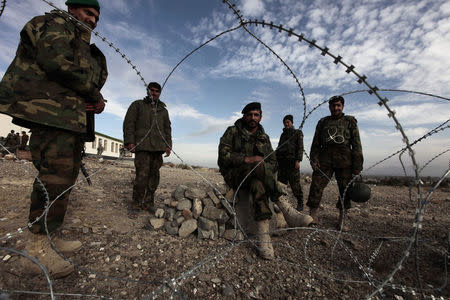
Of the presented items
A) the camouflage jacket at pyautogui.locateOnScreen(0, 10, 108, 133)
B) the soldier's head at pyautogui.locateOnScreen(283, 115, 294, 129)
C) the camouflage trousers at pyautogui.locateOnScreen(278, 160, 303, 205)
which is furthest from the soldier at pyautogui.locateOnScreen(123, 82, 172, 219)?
the soldier's head at pyautogui.locateOnScreen(283, 115, 294, 129)

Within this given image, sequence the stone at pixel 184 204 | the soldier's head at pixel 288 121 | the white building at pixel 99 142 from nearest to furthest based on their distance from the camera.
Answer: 1. the stone at pixel 184 204
2. the soldier's head at pixel 288 121
3. the white building at pixel 99 142

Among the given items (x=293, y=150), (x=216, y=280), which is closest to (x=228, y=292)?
(x=216, y=280)

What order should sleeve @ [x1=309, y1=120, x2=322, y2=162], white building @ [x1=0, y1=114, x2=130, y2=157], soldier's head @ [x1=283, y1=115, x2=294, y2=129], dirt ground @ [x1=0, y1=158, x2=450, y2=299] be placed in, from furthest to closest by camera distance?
white building @ [x1=0, y1=114, x2=130, y2=157] < soldier's head @ [x1=283, y1=115, x2=294, y2=129] < sleeve @ [x1=309, y1=120, x2=322, y2=162] < dirt ground @ [x1=0, y1=158, x2=450, y2=299]

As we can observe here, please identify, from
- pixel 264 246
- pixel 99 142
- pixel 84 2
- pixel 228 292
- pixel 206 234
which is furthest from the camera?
pixel 99 142

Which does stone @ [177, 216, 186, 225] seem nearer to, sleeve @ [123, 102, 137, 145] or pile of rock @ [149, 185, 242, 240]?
pile of rock @ [149, 185, 242, 240]

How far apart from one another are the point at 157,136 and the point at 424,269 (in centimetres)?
405

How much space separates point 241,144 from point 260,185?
0.76 metres

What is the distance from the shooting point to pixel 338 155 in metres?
3.66

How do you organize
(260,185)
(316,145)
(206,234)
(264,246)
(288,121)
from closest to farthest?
(264,246), (260,185), (206,234), (316,145), (288,121)

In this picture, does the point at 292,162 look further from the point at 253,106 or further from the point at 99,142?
the point at 99,142

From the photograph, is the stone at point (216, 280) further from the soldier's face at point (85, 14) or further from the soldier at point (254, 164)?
the soldier's face at point (85, 14)

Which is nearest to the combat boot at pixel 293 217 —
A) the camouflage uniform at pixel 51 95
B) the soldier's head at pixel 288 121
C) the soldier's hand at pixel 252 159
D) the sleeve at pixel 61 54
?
the soldier's hand at pixel 252 159

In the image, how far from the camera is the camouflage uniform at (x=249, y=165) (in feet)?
9.04

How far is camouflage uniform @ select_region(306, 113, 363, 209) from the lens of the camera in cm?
363
